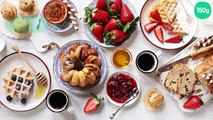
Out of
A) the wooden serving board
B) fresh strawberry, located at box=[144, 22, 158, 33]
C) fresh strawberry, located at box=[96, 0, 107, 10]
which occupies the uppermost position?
fresh strawberry, located at box=[96, 0, 107, 10]

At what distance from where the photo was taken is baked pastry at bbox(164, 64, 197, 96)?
1.94 metres

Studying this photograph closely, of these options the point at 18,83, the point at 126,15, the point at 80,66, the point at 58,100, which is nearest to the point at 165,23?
the point at 126,15

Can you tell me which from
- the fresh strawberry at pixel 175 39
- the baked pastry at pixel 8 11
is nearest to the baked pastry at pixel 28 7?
the baked pastry at pixel 8 11

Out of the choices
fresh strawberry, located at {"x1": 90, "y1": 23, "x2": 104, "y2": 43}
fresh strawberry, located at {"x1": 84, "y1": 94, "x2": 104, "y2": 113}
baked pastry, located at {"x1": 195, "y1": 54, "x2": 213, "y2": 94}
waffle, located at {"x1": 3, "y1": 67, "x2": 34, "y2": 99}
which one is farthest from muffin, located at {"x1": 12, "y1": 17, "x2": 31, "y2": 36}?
baked pastry, located at {"x1": 195, "y1": 54, "x2": 213, "y2": 94}

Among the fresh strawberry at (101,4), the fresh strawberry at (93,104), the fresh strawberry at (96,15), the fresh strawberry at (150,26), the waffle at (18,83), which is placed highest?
the fresh strawberry at (101,4)

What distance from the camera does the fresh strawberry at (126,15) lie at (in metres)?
1.95

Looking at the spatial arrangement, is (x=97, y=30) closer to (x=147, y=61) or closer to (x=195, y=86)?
(x=147, y=61)

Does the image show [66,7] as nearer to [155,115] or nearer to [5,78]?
[5,78]

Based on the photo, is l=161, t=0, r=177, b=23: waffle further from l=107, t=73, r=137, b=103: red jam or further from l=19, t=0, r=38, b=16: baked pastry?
l=19, t=0, r=38, b=16: baked pastry

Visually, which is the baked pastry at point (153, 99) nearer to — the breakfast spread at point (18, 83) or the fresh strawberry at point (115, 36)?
the fresh strawberry at point (115, 36)

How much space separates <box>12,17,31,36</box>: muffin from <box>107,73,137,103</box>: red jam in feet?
1.25

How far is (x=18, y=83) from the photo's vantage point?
77.7 inches

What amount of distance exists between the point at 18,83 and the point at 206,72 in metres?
0.72

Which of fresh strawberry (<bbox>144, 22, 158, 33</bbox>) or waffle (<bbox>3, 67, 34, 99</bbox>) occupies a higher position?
fresh strawberry (<bbox>144, 22, 158, 33</bbox>)
